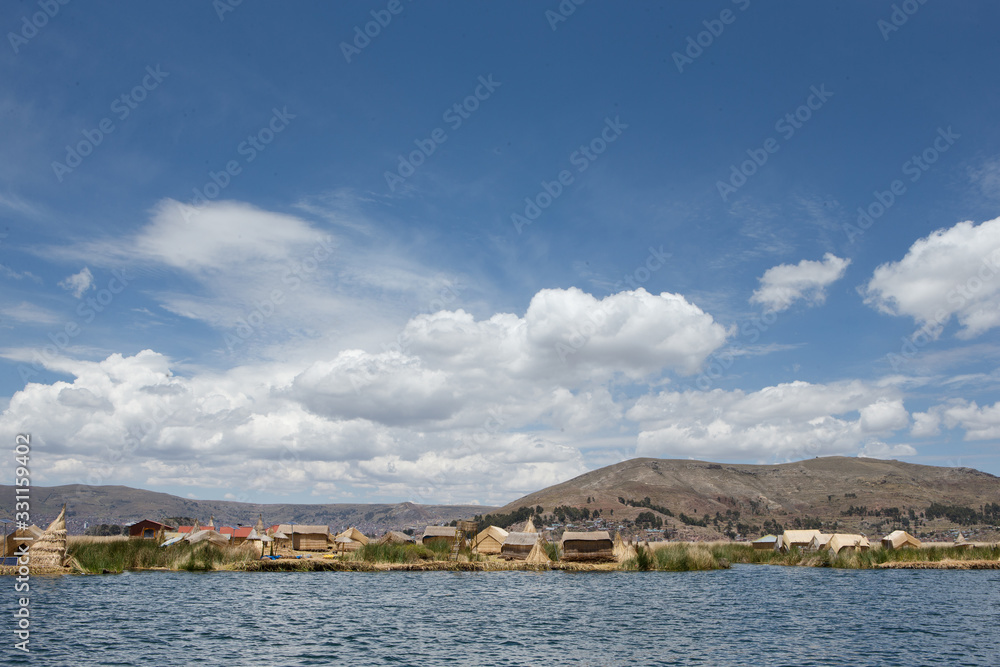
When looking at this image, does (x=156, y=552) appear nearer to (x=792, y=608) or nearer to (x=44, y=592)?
(x=44, y=592)

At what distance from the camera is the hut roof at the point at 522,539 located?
83.0 metres

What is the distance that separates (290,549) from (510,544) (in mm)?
35065

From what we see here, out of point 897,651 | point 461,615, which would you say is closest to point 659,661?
point 897,651

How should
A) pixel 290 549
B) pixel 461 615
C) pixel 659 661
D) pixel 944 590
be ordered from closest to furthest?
pixel 659 661 → pixel 461 615 → pixel 944 590 → pixel 290 549

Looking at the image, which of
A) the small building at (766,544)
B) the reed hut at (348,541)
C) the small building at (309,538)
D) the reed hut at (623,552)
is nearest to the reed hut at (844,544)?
the small building at (766,544)

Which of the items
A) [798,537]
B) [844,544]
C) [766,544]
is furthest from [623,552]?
[766,544]

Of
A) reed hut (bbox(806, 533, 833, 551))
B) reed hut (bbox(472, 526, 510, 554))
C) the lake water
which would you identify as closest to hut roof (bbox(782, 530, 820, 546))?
reed hut (bbox(806, 533, 833, 551))

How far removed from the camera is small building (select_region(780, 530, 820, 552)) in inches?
4225

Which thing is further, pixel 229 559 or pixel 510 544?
pixel 510 544

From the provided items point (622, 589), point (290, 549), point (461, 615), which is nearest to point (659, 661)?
point (461, 615)

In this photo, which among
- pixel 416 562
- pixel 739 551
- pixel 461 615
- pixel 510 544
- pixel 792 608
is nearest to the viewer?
pixel 461 615

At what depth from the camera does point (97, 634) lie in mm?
31234

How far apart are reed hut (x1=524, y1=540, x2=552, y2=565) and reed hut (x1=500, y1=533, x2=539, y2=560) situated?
3.83 ft

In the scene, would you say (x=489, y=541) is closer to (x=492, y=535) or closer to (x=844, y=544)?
(x=492, y=535)
